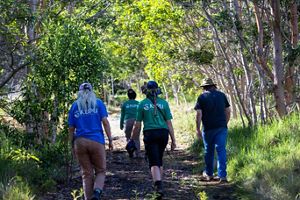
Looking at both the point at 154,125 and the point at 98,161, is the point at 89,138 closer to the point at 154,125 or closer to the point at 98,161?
the point at 98,161

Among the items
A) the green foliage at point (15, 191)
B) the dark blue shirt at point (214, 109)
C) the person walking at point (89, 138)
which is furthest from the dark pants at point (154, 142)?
the green foliage at point (15, 191)

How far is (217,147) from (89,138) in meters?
2.91

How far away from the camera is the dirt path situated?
339 inches

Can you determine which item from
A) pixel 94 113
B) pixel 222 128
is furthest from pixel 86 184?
pixel 222 128

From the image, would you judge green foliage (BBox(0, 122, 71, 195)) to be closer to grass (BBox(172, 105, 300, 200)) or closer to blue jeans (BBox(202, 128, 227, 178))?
blue jeans (BBox(202, 128, 227, 178))

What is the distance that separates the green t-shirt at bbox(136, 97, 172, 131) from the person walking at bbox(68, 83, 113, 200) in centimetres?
95

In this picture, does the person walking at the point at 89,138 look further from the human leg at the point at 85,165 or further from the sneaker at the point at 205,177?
the sneaker at the point at 205,177

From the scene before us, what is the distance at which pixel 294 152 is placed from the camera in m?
8.84


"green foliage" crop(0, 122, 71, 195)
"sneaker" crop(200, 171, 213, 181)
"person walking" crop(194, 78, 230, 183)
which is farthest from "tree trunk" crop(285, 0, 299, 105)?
"green foliage" crop(0, 122, 71, 195)

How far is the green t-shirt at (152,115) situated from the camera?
8.34 metres

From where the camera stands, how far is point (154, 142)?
835cm

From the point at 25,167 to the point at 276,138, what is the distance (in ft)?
15.2

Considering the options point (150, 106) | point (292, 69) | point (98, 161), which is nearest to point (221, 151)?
point (150, 106)

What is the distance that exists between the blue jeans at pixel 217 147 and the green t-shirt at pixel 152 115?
1.39m
